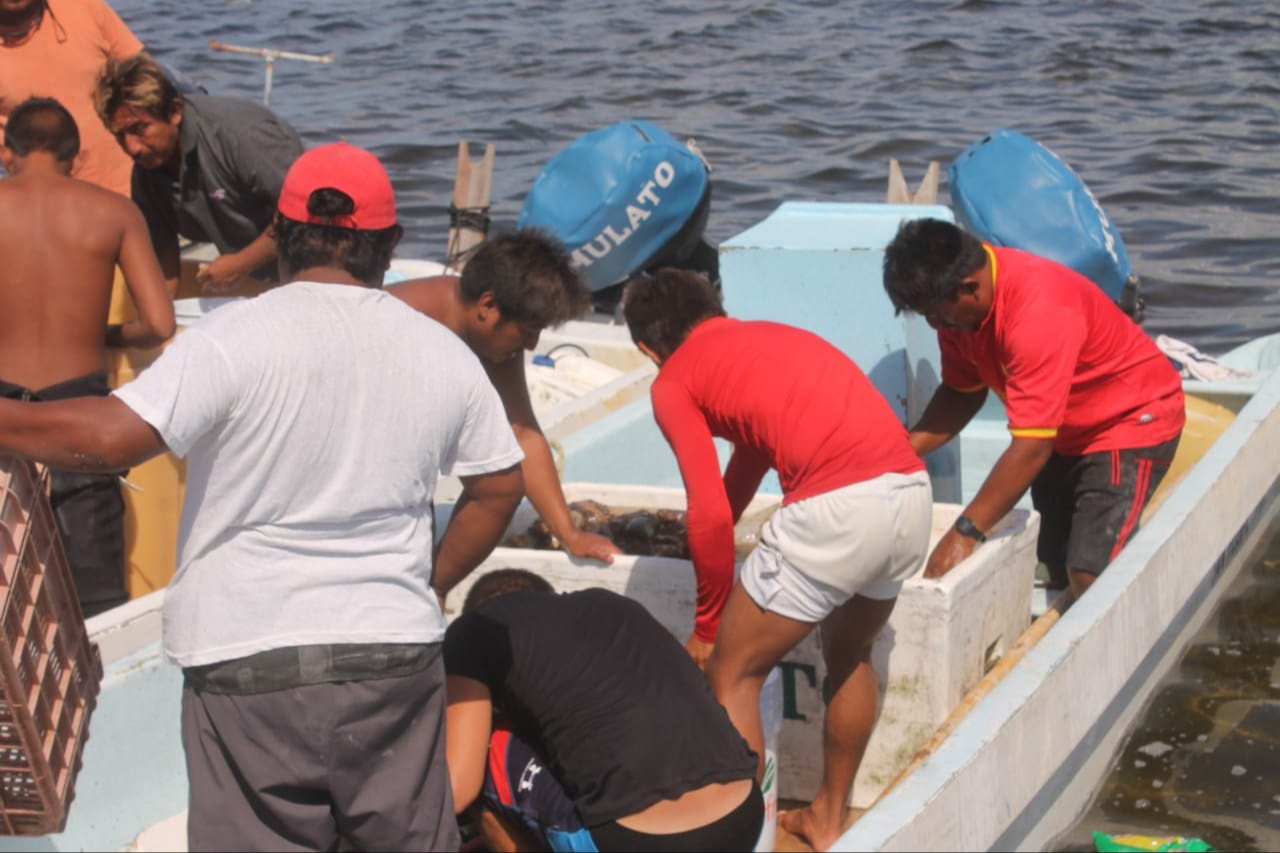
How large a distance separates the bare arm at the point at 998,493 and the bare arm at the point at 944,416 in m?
0.55

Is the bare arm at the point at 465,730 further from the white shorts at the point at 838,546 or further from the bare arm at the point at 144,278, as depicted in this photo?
the bare arm at the point at 144,278

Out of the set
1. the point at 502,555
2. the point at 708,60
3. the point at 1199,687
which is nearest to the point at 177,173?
the point at 502,555

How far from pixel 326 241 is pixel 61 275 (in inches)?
77.5

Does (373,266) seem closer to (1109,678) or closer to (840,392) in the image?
(840,392)

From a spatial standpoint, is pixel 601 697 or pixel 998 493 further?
pixel 998 493

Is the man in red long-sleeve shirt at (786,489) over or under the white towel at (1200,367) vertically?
over

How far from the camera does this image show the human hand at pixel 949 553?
3891mm

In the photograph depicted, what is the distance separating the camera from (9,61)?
5391 millimetres

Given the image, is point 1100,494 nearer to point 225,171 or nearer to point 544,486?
point 544,486

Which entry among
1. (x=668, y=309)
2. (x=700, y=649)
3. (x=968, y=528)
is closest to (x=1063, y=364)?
(x=968, y=528)

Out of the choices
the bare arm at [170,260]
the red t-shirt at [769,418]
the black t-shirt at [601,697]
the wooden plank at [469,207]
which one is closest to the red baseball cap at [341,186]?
the black t-shirt at [601,697]

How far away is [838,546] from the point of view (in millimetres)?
3330

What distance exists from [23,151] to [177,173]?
87 centimetres

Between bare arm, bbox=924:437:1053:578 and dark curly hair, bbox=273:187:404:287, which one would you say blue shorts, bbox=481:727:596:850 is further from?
bare arm, bbox=924:437:1053:578
